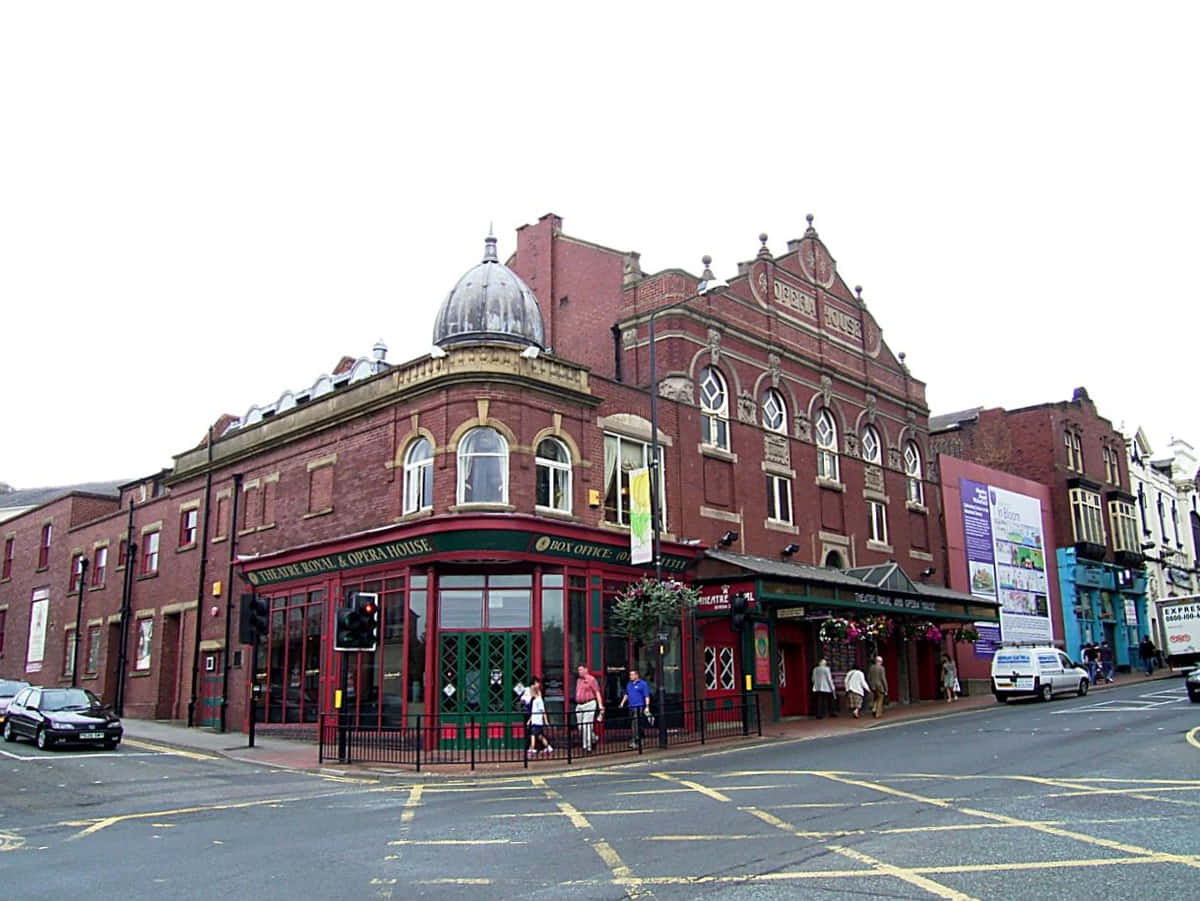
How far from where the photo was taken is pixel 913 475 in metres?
39.4

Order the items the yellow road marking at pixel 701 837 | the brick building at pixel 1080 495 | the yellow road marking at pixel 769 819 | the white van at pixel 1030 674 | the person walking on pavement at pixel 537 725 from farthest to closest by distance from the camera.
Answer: the brick building at pixel 1080 495 < the white van at pixel 1030 674 < the person walking on pavement at pixel 537 725 < the yellow road marking at pixel 769 819 < the yellow road marking at pixel 701 837

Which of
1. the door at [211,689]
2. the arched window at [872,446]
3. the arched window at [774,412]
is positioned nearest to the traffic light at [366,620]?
the door at [211,689]

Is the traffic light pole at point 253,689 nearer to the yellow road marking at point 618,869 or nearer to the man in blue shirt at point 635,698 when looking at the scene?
the man in blue shirt at point 635,698

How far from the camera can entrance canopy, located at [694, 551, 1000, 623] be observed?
26.6 metres

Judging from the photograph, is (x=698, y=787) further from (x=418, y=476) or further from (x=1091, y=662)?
(x=1091, y=662)

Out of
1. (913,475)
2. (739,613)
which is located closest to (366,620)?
(739,613)

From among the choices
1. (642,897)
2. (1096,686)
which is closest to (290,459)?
(642,897)

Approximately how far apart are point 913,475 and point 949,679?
8.14m

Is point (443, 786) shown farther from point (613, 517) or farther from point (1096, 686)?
point (1096, 686)

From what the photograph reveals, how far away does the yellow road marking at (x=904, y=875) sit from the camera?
761 cm

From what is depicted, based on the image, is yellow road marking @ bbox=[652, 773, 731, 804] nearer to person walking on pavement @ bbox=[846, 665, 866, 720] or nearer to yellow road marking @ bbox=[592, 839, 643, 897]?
yellow road marking @ bbox=[592, 839, 643, 897]

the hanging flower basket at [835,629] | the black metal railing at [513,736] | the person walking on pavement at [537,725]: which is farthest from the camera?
the hanging flower basket at [835,629]

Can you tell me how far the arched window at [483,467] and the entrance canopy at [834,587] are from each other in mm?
6828

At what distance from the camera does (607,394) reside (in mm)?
26609
